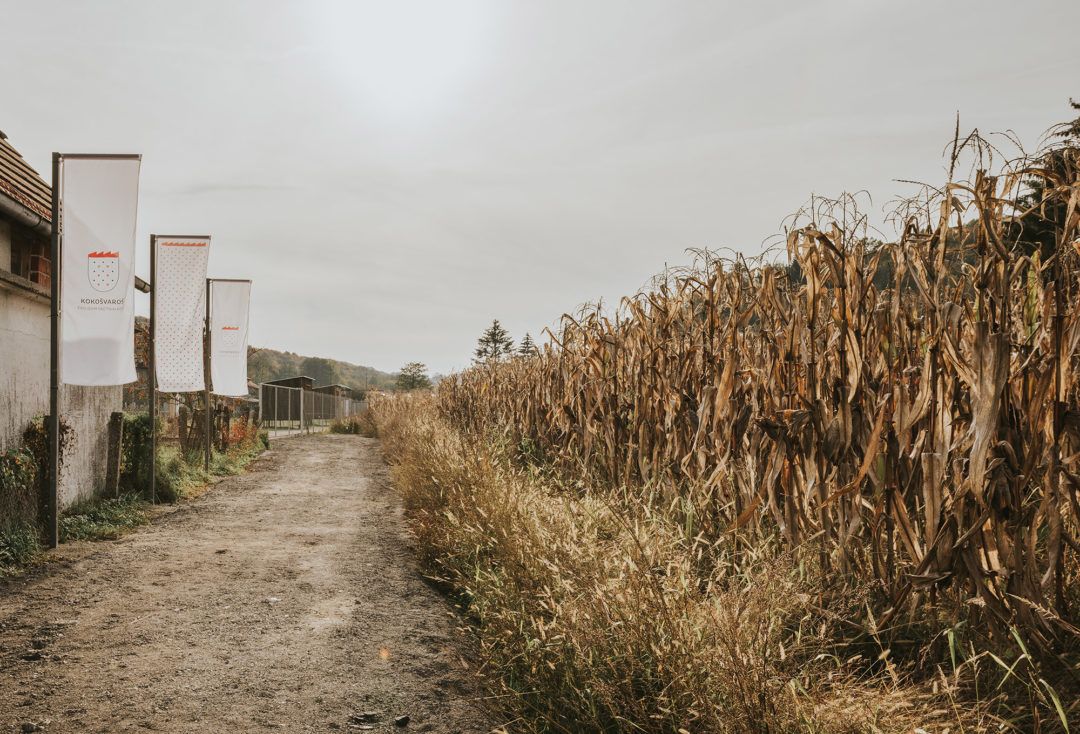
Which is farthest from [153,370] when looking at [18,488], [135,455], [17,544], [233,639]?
[233,639]

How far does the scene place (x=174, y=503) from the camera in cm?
996

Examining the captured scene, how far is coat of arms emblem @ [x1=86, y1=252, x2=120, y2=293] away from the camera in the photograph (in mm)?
7461

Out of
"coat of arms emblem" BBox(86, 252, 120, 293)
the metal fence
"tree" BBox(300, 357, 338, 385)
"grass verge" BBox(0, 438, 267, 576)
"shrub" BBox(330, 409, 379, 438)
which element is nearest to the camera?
"grass verge" BBox(0, 438, 267, 576)

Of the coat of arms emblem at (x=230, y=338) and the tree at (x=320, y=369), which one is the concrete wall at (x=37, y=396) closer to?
the coat of arms emblem at (x=230, y=338)

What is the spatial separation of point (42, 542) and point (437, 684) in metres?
5.31

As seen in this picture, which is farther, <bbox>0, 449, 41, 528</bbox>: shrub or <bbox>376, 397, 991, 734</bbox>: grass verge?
<bbox>0, 449, 41, 528</bbox>: shrub

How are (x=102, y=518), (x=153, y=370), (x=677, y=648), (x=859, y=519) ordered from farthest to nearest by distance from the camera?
(x=153, y=370) < (x=102, y=518) < (x=859, y=519) < (x=677, y=648)

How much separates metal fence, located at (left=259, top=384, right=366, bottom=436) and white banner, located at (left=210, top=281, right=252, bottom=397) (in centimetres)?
847

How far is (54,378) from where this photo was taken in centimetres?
692

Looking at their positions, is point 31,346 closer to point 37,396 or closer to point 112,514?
point 37,396

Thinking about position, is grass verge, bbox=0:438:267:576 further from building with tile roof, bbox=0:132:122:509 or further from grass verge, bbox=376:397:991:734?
grass verge, bbox=376:397:991:734

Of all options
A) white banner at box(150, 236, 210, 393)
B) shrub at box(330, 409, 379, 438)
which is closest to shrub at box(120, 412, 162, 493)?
white banner at box(150, 236, 210, 393)

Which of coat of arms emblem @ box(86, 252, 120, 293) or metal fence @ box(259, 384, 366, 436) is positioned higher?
coat of arms emblem @ box(86, 252, 120, 293)

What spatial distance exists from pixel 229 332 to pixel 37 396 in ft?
30.9
